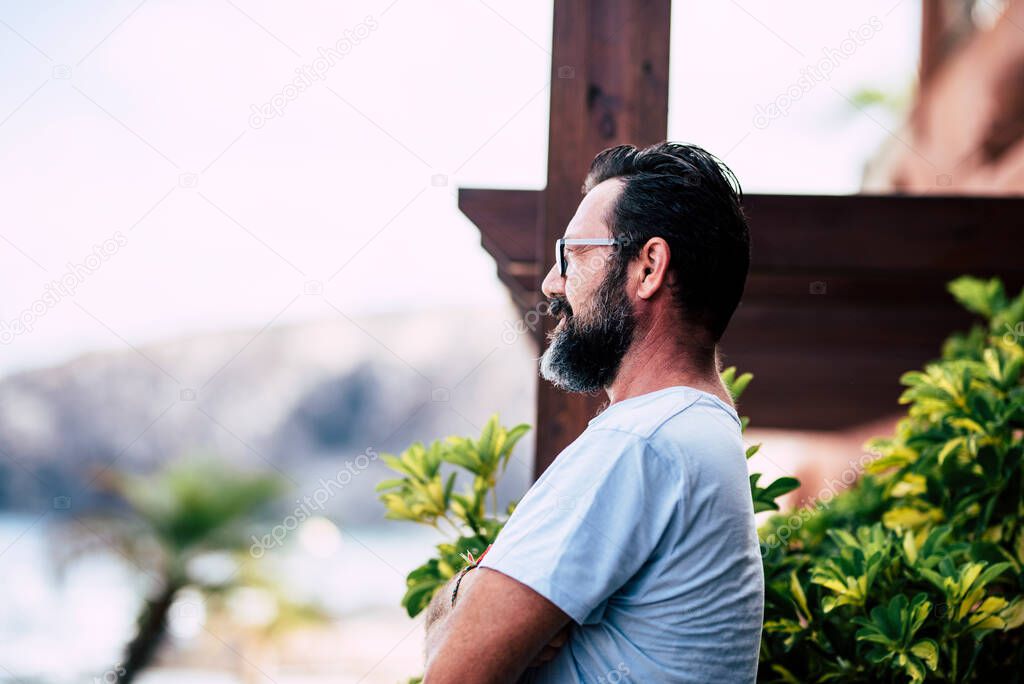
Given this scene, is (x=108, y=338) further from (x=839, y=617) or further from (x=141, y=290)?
(x=839, y=617)

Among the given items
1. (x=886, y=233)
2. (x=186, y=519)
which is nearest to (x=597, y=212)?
(x=886, y=233)

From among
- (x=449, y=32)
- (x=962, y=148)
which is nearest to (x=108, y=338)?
(x=449, y=32)

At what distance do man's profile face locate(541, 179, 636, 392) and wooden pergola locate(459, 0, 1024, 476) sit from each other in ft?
2.62

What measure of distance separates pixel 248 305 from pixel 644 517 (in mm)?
38832

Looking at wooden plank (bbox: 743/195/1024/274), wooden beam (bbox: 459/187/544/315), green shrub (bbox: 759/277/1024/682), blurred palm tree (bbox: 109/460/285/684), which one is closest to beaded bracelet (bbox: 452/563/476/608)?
green shrub (bbox: 759/277/1024/682)

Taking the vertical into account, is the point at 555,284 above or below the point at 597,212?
below

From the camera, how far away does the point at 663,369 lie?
144 cm

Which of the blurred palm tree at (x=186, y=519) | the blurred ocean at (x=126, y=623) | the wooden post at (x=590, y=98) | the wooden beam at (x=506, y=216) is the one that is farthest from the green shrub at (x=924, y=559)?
the blurred ocean at (x=126, y=623)

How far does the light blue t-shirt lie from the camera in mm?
1170

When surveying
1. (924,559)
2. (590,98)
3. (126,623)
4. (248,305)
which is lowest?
(126,623)

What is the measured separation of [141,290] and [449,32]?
14189mm

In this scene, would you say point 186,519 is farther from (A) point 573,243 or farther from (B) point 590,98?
(A) point 573,243

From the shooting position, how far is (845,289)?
4.00 meters

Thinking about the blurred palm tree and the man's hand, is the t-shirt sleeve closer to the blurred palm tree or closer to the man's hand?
the man's hand
